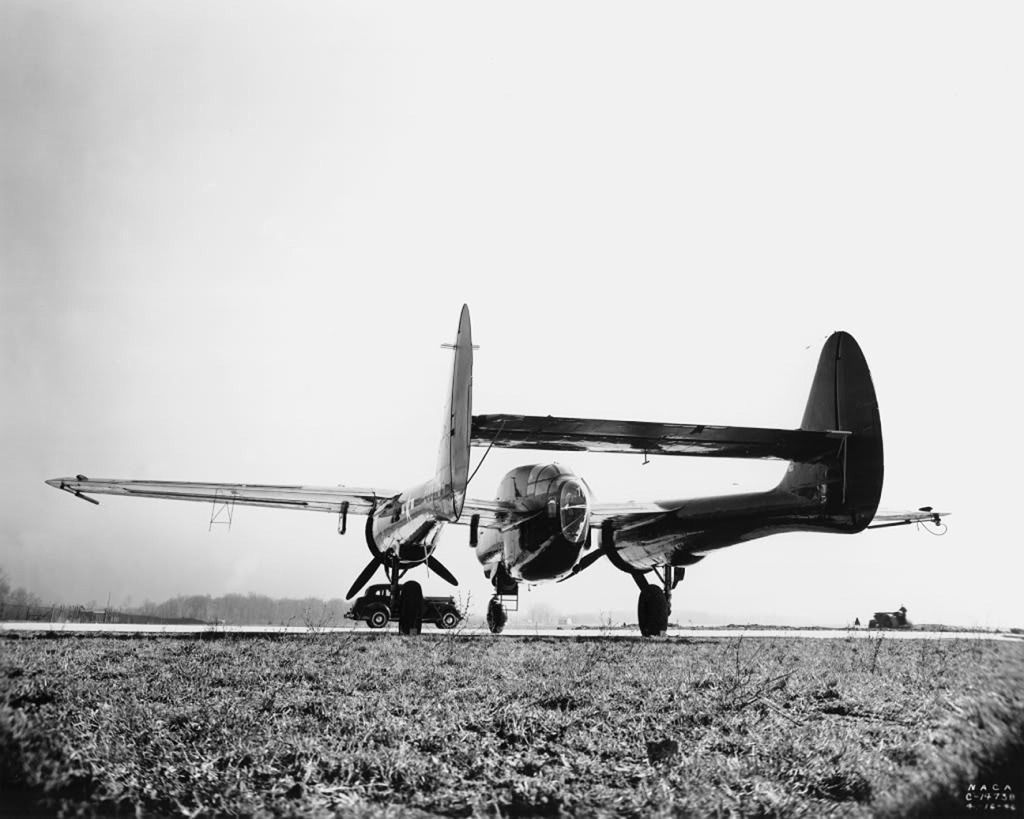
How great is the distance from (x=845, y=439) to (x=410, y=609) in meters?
10.9

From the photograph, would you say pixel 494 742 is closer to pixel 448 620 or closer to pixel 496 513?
pixel 496 513

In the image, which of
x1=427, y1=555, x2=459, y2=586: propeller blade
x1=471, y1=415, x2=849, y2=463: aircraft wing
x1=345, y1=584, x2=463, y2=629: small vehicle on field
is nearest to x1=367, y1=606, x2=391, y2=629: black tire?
x1=345, y1=584, x2=463, y2=629: small vehicle on field

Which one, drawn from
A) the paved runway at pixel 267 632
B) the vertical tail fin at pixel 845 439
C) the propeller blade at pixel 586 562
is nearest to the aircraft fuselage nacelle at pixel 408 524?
the paved runway at pixel 267 632

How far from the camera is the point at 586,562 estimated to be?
61.0 feet

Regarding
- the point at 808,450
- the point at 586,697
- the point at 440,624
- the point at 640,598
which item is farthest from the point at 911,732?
the point at 440,624

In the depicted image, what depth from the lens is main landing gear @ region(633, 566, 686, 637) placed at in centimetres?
1870

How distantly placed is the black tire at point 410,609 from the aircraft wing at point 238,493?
2729mm

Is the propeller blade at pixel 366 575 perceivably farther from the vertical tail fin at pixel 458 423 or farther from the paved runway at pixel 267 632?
the vertical tail fin at pixel 458 423

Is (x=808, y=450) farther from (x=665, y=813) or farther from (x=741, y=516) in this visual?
(x=665, y=813)

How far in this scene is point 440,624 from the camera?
93.8 ft

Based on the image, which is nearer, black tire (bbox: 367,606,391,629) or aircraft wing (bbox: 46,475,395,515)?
aircraft wing (bbox: 46,475,395,515)

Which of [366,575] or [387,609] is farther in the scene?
[387,609]

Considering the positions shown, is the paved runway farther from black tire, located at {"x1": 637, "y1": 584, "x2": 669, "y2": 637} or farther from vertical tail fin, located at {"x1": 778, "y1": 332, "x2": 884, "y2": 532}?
vertical tail fin, located at {"x1": 778, "y1": 332, "x2": 884, "y2": 532}

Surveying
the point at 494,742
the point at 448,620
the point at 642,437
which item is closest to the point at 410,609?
the point at 642,437
